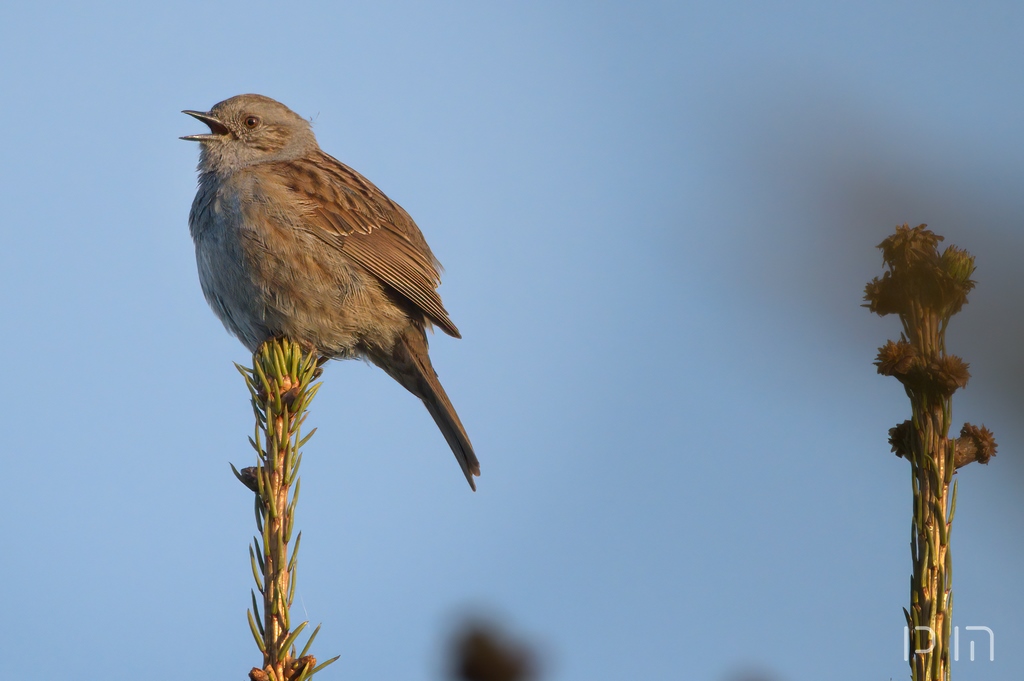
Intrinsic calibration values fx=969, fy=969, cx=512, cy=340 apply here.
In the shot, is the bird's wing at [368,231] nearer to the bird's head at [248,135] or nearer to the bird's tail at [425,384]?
the bird's tail at [425,384]

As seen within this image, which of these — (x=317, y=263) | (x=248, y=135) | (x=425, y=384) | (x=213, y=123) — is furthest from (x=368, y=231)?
(x=213, y=123)

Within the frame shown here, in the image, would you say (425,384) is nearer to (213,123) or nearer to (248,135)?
(248,135)

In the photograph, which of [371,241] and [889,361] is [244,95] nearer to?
[371,241]

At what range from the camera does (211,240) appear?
16.9ft

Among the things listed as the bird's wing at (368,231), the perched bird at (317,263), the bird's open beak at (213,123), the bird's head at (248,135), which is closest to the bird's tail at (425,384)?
the perched bird at (317,263)

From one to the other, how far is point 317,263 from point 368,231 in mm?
445

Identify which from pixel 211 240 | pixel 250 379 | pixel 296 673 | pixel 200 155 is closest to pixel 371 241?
pixel 211 240

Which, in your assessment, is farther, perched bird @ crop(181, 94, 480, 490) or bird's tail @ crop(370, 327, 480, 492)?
bird's tail @ crop(370, 327, 480, 492)

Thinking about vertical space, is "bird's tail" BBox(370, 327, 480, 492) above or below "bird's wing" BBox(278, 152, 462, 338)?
below

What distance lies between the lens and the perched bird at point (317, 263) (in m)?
5.13

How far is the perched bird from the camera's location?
5.13 meters

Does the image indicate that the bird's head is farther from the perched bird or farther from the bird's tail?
the bird's tail

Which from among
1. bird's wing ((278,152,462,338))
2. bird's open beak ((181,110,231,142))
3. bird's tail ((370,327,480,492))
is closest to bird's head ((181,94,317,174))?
bird's open beak ((181,110,231,142))

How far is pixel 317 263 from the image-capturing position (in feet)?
17.4
